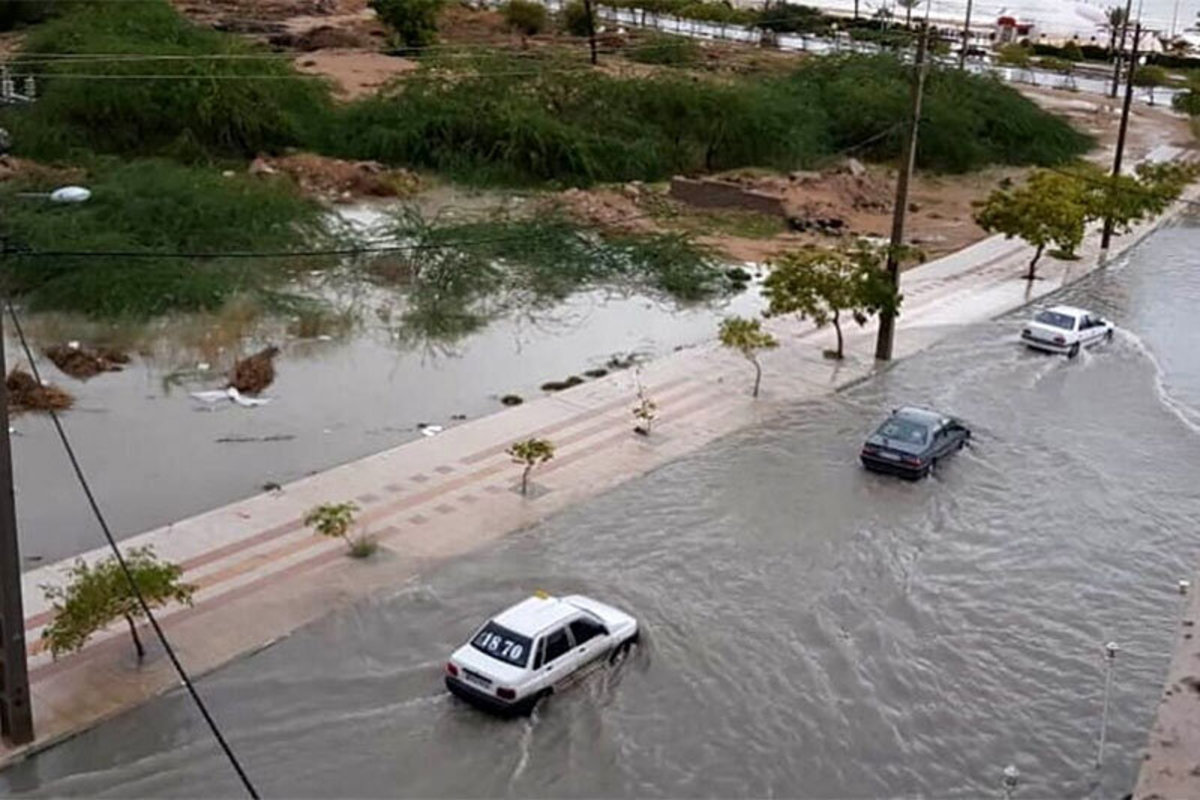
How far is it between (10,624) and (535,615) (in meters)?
5.65

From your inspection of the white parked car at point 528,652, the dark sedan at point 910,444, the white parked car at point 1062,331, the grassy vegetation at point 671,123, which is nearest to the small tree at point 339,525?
the white parked car at point 528,652

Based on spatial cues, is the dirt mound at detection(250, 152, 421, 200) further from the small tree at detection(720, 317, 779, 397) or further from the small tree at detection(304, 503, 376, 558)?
the small tree at detection(304, 503, 376, 558)

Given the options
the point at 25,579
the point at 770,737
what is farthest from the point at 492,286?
the point at 770,737

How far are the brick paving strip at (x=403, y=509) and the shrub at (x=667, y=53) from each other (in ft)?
125

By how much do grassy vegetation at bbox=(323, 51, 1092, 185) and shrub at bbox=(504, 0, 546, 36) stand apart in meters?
21.4

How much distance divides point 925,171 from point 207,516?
39.0 m

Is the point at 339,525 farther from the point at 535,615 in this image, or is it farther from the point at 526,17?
the point at 526,17

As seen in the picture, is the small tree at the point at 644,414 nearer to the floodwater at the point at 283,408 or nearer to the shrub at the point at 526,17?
the floodwater at the point at 283,408

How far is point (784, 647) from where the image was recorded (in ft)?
59.1

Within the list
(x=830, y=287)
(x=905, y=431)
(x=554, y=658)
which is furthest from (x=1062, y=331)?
(x=554, y=658)

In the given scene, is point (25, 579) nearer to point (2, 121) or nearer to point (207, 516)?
point (207, 516)

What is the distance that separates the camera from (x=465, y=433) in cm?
2423

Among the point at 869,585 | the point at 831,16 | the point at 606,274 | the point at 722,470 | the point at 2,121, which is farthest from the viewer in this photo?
the point at 831,16

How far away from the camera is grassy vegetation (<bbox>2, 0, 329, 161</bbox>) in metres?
43.2
